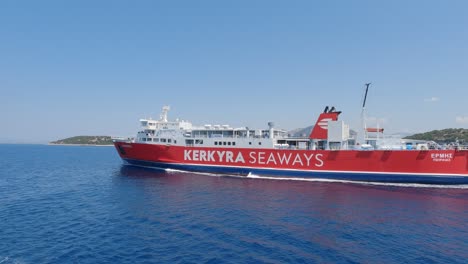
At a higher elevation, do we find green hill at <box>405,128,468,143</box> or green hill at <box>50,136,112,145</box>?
green hill at <box>405,128,468,143</box>

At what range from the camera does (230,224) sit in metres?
15.5

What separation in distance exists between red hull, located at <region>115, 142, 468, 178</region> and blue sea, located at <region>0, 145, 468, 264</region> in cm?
258

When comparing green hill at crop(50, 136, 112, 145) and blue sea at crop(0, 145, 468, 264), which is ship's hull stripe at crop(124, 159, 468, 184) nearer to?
blue sea at crop(0, 145, 468, 264)

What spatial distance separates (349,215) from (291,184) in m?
10.5

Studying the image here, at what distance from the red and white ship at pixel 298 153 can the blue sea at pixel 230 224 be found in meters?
2.65

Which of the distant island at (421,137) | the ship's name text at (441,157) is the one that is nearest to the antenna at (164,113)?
the distant island at (421,137)

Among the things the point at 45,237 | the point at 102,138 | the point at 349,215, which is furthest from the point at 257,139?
the point at 102,138

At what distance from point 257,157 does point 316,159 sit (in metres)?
7.31

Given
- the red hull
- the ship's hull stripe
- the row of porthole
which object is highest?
the row of porthole

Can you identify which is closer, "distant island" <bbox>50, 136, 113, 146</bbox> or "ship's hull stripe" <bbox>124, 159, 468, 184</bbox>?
"ship's hull stripe" <bbox>124, 159, 468, 184</bbox>

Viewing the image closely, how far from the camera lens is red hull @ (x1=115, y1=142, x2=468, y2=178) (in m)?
26.9

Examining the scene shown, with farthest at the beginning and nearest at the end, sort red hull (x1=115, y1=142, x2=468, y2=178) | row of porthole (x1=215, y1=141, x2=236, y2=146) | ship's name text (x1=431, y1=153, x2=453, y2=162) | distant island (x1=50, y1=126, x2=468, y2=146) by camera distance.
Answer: distant island (x1=50, y1=126, x2=468, y2=146) < row of porthole (x1=215, y1=141, x2=236, y2=146) < red hull (x1=115, y1=142, x2=468, y2=178) < ship's name text (x1=431, y1=153, x2=453, y2=162)

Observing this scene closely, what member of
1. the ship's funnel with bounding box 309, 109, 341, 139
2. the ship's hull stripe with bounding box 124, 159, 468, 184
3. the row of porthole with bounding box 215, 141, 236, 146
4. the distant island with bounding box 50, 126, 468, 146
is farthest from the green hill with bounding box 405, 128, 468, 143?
the row of porthole with bounding box 215, 141, 236, 146

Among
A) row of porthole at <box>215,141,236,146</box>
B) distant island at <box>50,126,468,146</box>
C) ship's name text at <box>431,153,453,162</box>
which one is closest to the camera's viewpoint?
ship's name text at <box>431,153,453,162</box>
